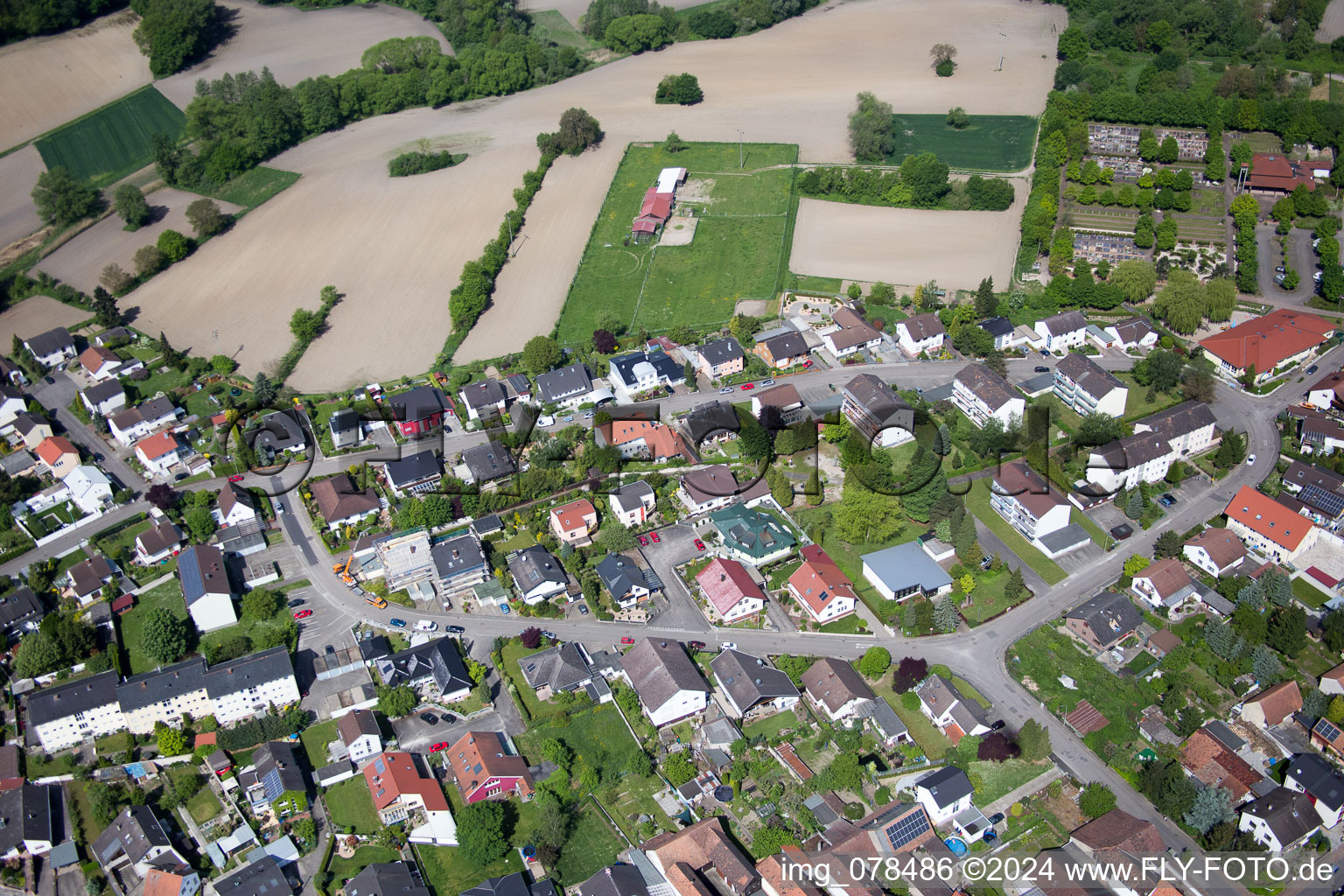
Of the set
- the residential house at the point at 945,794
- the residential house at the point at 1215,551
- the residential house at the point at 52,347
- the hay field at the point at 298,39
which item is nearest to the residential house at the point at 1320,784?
the residential house at the point at 1215,551

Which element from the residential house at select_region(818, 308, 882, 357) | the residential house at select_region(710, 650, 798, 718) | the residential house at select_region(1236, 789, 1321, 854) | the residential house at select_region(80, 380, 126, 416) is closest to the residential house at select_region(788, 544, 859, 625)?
the residential house at select_region(710, 650, 798, 718)

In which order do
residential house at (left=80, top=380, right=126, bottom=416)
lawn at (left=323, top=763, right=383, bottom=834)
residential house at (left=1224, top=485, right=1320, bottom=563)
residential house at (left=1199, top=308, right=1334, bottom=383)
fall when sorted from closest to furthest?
lawn at (left=323, top=763, right=383, bottom=834) < residential house at (left=1224, top=485, right=1320, bottom=563) < residential house at (left=1199, top=308, right=1334, bottom=383) < residential house at (left=80, top=380, right=126, bottom=416)

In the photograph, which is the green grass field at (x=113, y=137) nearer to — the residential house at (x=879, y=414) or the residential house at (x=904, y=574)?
the residential house at (x=879, y=414)

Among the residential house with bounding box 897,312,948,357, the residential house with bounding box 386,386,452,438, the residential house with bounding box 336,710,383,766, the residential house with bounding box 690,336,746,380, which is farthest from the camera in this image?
the residential house with bounding box 897,312,948,357

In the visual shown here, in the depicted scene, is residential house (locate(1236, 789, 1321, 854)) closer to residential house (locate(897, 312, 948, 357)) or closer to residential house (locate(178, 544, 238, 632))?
residential house (locate(897, 312, 948, 357))

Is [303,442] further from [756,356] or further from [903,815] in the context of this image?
[903,815]

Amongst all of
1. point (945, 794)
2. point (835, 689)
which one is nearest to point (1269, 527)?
point (945, 794)

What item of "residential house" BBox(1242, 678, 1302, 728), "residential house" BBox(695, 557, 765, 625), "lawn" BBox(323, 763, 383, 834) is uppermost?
"residential house" BBox(695, 557, 765, 625)
